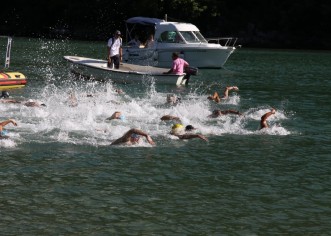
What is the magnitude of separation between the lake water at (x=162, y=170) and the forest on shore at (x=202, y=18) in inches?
1730

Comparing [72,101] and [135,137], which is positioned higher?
[135,137]

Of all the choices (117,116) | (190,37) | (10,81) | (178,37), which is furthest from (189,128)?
(190,37)

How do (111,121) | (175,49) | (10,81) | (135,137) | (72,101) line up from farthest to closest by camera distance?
(175,49) < (10,81) < (72,101) < (111,121) < (135,137)

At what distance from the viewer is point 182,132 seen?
1880 cm

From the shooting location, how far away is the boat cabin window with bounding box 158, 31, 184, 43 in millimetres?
40094

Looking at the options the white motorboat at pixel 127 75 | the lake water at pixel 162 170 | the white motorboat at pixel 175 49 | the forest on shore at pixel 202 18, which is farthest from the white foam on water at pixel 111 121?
the forest on shore at pixel 202 18

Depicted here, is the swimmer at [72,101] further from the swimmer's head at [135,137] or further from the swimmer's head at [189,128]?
the swimmer's head at [135,137]

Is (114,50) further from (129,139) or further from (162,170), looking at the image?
(162,170)

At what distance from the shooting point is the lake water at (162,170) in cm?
1171

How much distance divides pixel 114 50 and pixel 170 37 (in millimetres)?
8401

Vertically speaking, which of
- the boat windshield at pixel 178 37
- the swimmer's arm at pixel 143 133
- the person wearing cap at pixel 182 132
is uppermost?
the boat windshield at pixel 178 37

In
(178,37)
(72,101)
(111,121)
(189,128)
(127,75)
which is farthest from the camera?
(178,37)

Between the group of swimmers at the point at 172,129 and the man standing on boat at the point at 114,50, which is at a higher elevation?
the man standing on boat at the point at 114,50

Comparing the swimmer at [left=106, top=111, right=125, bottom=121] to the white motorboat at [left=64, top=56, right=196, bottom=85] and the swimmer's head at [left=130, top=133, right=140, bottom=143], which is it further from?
the white motorboat at [left=64, top=56, right=196, bottom=85]
